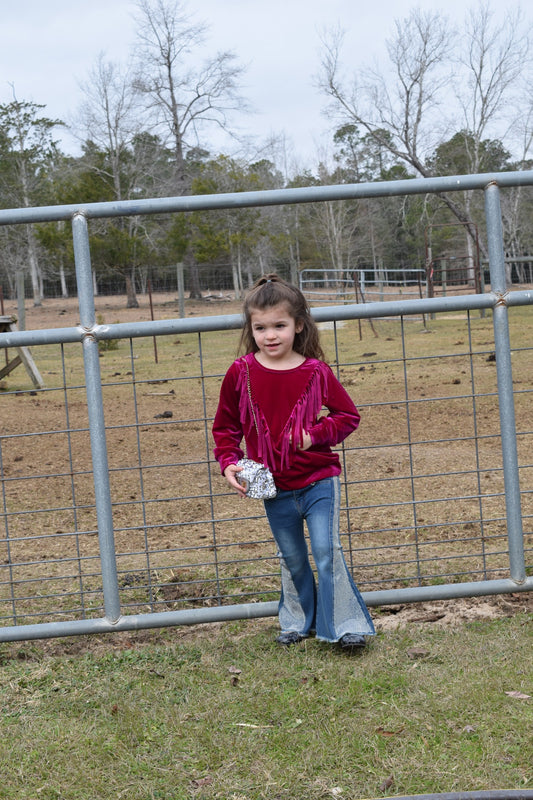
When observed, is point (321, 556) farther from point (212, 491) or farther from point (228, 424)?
point (212, 491)

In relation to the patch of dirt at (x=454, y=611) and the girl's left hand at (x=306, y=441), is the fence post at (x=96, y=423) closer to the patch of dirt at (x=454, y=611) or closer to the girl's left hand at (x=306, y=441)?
the girl's left hand at (x=306, y=441)

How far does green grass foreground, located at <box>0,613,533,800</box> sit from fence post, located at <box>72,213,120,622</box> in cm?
29

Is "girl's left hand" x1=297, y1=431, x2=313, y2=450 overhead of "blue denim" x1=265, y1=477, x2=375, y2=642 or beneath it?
overhead

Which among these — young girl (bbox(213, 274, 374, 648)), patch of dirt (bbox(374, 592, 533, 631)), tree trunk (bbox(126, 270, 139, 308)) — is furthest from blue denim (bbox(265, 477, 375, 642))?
tree trunk (bbox(126, 270, 139, 308))

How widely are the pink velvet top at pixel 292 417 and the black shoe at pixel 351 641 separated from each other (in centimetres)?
58

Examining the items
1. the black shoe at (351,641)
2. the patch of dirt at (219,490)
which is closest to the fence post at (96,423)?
the patch of dirt at (219,490)

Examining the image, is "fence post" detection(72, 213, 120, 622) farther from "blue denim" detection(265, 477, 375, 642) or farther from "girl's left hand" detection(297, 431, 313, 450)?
"girl's left hand" detection(297, 431, 313, 450)

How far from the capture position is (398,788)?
2.23 meters

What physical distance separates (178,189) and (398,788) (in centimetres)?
3206

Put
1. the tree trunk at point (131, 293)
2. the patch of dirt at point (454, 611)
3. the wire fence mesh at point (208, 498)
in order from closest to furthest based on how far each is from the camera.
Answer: the patch of dirt at point (454, 611) < the wire fence mesh at point (208, 498) < the tree trunk at point (131, 293)

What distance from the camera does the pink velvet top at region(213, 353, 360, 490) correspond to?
3.08m

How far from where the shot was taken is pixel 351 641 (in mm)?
3109

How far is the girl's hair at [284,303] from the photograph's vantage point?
3045mm

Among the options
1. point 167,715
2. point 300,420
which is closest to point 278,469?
point 300,420
